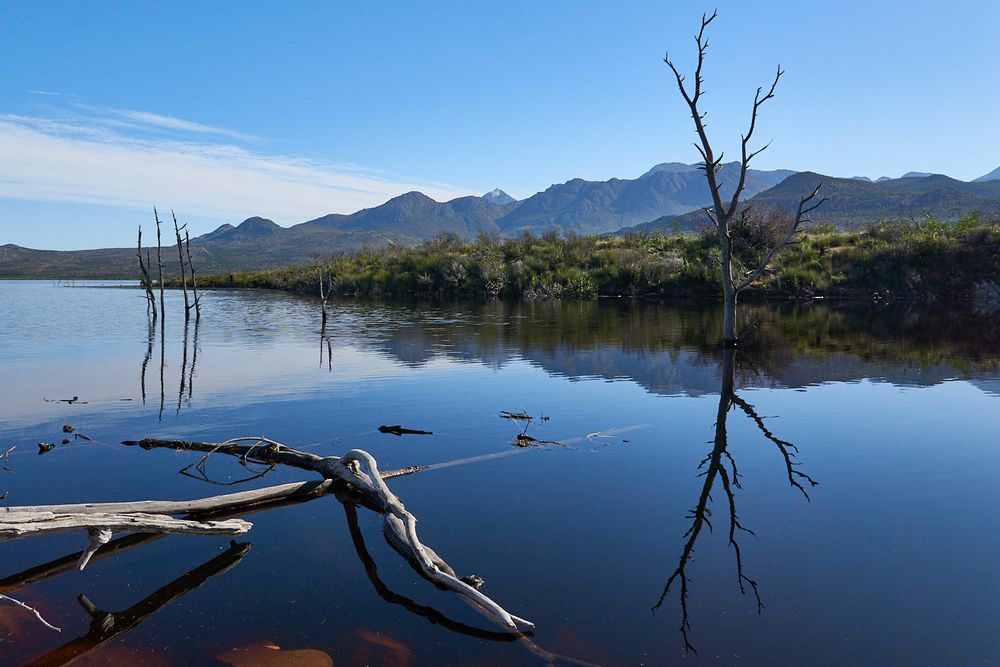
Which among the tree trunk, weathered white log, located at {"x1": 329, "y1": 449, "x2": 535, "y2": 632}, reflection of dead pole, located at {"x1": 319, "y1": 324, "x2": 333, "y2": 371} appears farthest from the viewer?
reflection of dead pole, located at {"x1": 319, "y1": 324, "x2": 333, "y2": 371}

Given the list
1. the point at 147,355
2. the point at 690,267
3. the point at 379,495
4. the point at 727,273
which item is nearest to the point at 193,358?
the point at 147,355

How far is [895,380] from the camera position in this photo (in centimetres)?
1455

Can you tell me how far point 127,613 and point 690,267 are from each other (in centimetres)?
3998

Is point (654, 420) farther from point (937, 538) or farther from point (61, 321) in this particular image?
point (61, 321)

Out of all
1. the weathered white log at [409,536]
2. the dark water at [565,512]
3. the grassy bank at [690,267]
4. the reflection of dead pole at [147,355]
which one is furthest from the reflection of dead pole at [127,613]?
the grassy bank at [690,267]

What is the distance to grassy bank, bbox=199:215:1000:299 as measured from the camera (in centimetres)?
4006

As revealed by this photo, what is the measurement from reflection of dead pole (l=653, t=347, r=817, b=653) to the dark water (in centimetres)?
3

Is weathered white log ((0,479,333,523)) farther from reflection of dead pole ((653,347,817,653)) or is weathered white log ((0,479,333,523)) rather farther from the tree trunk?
the tree trunk

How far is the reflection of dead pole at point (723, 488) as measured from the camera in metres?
5.39

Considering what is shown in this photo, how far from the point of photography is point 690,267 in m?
42.0

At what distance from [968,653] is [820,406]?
809 centimetres

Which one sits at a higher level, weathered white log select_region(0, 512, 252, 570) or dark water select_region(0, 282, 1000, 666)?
weathered white log select_region(0, 512, 252, 570)

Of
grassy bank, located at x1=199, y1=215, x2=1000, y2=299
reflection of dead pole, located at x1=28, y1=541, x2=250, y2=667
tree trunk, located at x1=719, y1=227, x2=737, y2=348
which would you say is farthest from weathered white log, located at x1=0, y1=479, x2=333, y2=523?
grassy bank, located at x1=199, y1=215, x2=1000, y2=299

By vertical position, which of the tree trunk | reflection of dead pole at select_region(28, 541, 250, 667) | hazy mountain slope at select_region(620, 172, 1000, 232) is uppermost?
hazy mountain slope at select_region(620, 172, 1000, 232)
